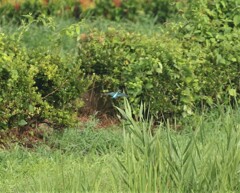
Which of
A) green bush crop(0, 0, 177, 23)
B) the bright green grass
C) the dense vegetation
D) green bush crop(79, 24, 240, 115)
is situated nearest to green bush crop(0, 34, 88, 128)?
the dense vegetation

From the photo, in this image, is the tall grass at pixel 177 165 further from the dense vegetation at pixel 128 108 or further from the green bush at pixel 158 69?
the green bush at pixel 158 69

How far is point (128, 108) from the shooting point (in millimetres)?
5816

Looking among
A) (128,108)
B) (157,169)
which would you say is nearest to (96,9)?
(128,108)

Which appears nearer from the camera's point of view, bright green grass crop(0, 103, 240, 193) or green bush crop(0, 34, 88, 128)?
bright green grass crop(0, 103, 240, 193)

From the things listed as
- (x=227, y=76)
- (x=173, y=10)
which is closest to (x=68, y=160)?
(x=227, y=76)

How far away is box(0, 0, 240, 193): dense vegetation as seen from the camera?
17.9 feet

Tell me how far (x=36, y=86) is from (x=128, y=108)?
6.01 ft

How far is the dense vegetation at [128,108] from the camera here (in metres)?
5.45

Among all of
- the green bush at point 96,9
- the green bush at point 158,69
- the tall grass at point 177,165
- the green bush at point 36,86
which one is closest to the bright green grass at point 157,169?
the tall grass at point 177,165

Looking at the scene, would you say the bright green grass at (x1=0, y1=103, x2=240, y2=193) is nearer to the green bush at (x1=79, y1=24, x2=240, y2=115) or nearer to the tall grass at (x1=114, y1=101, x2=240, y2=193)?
the tall grass at (x1=114, y1=101, x2=240, y2=193)

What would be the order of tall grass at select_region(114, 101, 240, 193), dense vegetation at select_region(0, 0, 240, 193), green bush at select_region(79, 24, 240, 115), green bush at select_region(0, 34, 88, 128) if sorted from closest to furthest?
tall grass at select_region(114, 101, 240, 193) → dense vegetation at select_region(0, 0, 240, 193) → green bush at select_region(0, 34, 88, 128) → green bush at select_region(79, 24, 240, 115)

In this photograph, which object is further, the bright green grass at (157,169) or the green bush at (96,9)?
the green bush at (96,9)

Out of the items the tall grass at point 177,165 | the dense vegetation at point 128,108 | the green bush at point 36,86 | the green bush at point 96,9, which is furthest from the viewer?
the green bush at point 96,9

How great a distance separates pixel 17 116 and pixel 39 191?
5.81 feet
